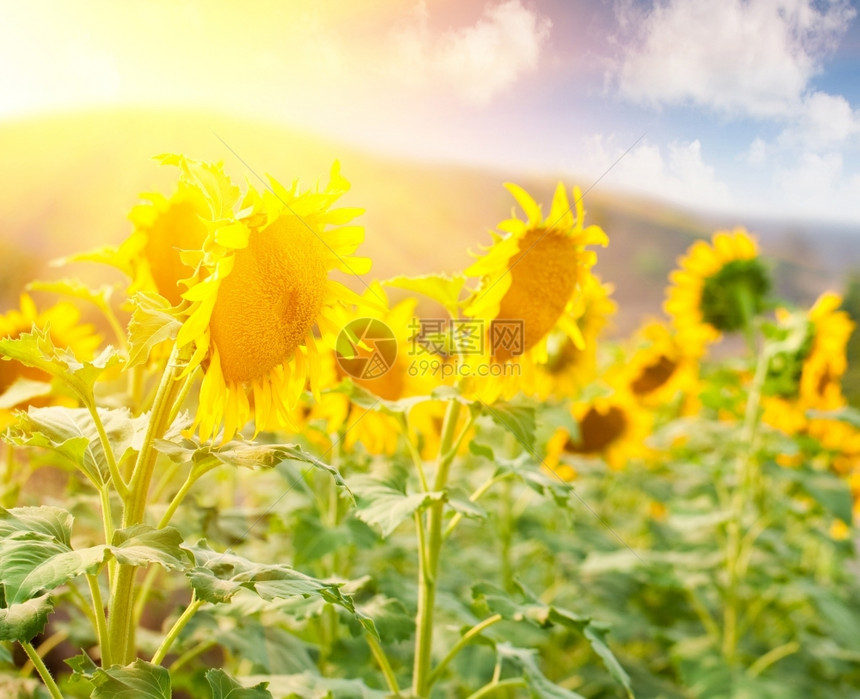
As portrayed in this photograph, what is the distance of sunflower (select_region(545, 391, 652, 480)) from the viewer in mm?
2641

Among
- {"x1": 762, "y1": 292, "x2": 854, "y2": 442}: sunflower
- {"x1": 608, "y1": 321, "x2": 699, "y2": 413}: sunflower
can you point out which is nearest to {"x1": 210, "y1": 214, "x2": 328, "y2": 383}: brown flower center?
{"x1": 762, "y1": 292, "x2": 854, "y2": 442}: sunflower

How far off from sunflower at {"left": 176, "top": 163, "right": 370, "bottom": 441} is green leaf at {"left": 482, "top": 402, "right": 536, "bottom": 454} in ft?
1.01

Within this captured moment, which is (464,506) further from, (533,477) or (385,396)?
(385,396)

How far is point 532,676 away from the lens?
1.11m

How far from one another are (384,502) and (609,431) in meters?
1.71

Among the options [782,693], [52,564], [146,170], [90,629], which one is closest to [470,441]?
[52,564]

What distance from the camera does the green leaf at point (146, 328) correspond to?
733mm

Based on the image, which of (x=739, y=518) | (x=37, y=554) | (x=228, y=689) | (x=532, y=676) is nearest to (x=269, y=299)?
(x=37, y=554)

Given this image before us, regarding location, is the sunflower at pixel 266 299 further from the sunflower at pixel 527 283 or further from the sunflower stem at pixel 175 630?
the sunflower at pixel 527 283

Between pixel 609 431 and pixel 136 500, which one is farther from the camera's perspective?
pixel 609 431

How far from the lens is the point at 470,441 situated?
1259 millimetres

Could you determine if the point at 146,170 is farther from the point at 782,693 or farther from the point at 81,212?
the point at 782,693

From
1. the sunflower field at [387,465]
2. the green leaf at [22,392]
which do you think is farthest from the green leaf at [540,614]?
the green leaf at [22,392]

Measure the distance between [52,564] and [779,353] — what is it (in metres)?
2.01
